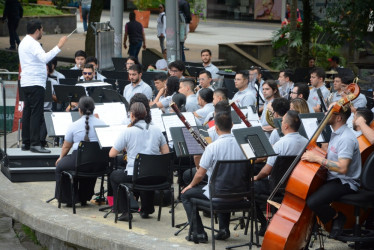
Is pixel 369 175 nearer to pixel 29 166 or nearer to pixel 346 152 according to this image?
pixel 346 152

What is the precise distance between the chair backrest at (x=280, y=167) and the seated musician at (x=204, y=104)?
A: 106 inches

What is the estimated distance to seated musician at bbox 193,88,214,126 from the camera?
39.9 ft

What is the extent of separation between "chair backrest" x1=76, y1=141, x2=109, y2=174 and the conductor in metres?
1.91

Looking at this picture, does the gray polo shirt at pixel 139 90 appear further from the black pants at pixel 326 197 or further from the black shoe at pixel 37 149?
the black pants at pixel 326 197

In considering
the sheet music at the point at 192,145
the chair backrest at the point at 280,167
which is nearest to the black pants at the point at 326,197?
the chair backrest at the point at 280,167

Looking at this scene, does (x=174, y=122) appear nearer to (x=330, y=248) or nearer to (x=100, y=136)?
(x=100, y=136)

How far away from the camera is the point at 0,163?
13.7m

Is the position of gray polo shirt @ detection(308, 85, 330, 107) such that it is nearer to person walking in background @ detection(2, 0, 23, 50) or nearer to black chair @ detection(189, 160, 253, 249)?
black chair @ detection(189, 160, 253, 249)

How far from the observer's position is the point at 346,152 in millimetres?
8953

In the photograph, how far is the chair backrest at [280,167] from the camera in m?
9.52

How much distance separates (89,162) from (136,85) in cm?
345

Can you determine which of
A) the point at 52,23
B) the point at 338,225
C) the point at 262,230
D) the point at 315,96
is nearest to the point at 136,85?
the point at 315,96

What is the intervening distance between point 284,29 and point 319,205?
48.7 ft

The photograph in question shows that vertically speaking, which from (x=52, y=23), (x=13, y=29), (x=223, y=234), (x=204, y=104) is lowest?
(x=52, y=23)
